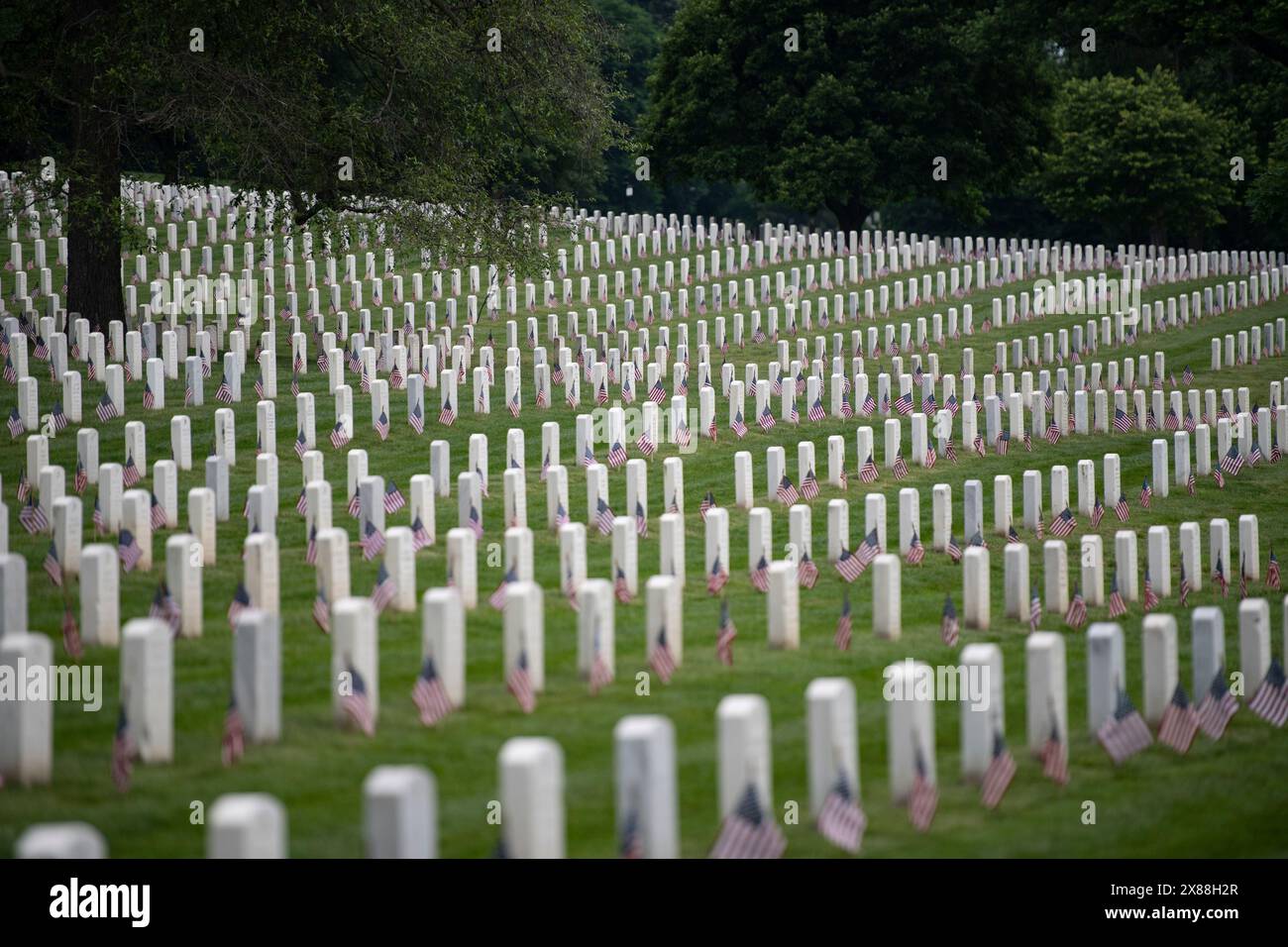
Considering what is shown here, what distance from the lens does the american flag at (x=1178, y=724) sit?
351 inches

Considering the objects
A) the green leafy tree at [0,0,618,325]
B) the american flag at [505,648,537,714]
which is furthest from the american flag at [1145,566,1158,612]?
the green leafy tree at [0,0,618,325]

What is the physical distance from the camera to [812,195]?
141 ft

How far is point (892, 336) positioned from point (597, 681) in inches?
756

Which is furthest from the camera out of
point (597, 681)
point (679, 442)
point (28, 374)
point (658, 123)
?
point (658, 123)

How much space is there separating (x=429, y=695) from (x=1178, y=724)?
3931mm

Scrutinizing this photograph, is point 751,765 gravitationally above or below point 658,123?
below

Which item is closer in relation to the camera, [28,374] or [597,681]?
[597,681]

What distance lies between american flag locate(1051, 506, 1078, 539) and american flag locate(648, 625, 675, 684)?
691cm

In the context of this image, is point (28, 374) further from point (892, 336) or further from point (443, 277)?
point (892, 336)

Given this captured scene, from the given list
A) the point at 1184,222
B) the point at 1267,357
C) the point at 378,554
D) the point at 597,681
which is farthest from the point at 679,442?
the point at 1184,222

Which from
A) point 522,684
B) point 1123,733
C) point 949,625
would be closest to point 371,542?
point 522,684

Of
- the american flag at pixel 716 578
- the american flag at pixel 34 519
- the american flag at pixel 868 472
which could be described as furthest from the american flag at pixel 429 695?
the american flag at pixel 868 472

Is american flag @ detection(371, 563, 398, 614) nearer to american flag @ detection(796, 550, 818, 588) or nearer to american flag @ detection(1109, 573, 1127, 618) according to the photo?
american flag @ detection(796, 550, 818, 588)

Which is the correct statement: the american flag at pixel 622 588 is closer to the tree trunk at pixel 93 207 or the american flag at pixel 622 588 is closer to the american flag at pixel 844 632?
the american flag at pixel 844 632
